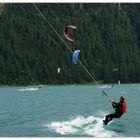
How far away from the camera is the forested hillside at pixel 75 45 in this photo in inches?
2036

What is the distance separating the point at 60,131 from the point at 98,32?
33.1 metres

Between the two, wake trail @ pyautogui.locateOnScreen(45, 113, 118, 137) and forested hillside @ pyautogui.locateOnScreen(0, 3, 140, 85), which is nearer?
wake trail @ pyautogui.locateOnScreen(45, 113, 118, 137)

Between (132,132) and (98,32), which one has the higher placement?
(98,32)

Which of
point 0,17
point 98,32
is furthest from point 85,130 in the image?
point 0,17

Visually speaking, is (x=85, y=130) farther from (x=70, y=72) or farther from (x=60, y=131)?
(x=70, y=72)

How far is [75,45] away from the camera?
72750mm

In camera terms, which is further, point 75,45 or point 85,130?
point 75,45

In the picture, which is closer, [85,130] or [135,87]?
[85,130]

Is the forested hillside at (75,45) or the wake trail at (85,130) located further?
the forested hillside at (75,45)

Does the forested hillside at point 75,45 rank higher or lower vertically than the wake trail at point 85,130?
higher

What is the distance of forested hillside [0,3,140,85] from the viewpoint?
5172 cm

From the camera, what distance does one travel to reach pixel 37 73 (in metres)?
83.9

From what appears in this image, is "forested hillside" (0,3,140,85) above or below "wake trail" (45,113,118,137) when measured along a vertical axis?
above

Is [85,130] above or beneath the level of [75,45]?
beneath
